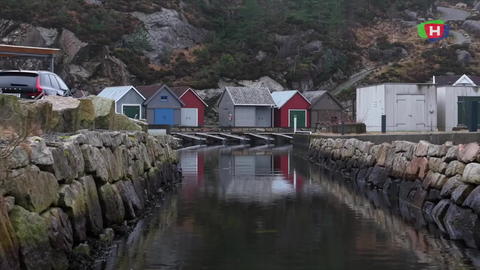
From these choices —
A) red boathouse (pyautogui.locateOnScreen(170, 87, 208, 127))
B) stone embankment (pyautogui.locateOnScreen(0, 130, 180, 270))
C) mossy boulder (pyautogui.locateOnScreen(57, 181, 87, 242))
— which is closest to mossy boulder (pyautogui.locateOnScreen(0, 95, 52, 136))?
stone embankment (pyautogui.locateOnScreen(0, 130, 180, 270))

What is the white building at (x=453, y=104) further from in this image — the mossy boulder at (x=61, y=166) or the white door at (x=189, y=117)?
the white door at (x=189, y=117)

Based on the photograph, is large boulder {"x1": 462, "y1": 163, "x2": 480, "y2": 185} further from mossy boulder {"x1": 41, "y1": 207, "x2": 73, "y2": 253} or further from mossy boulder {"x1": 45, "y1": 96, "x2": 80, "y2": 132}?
mossy boulder {"x1": 45, "y1": 96, "x2": 80, "y2": 132}

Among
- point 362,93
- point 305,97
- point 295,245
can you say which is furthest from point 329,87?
point 295,245

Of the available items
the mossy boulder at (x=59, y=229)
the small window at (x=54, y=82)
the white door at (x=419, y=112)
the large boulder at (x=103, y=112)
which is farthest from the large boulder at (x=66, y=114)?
the white door at (x=419, y=112)

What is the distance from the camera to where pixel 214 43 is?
93625mm

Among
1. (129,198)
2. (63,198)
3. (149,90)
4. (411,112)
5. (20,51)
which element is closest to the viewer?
(63,198)

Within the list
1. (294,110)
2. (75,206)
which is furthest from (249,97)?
(75,206)

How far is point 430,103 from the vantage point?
36.0 m

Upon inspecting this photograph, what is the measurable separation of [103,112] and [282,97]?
191 ft

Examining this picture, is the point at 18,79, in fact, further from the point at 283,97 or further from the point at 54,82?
the point at 283,97

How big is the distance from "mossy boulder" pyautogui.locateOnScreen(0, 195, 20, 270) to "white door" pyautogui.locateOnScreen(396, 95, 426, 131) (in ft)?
99.9

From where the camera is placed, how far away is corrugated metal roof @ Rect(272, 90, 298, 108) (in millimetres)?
73938

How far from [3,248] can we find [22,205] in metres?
0.99

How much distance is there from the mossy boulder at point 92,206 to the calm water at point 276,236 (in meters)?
0.51
